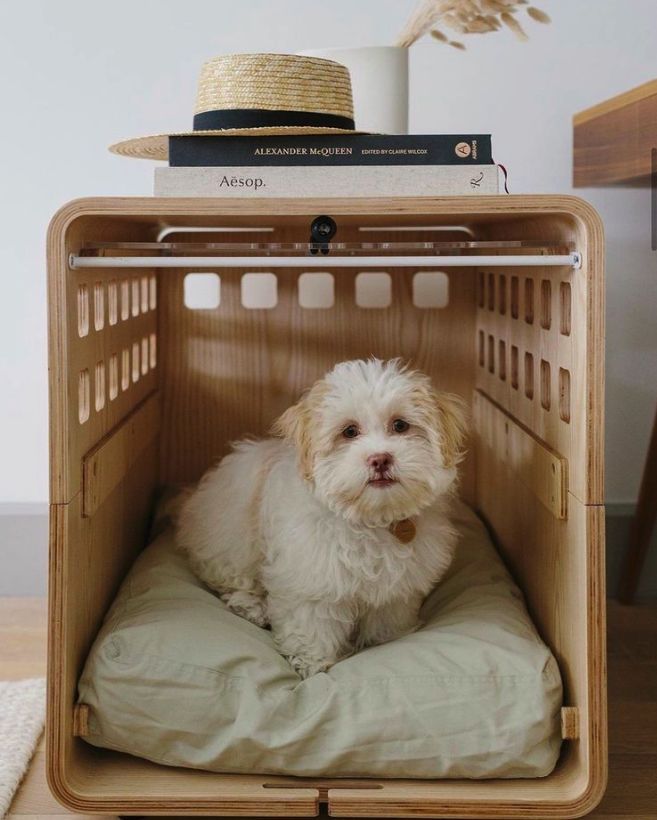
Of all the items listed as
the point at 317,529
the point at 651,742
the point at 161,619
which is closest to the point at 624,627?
the point at 651,742

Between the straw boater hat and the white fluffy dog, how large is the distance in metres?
0.34

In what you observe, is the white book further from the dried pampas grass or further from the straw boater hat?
the dried pampas grass

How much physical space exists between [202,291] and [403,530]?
0.86 m

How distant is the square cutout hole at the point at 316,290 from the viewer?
194 centimetres

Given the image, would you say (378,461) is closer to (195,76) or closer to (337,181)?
(337,181)

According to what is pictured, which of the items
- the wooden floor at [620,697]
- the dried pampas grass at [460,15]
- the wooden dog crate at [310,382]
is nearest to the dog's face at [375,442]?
the wooden dog crate at [310,382]

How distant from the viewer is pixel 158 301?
1.93 metres

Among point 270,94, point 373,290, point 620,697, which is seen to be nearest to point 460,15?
point 270,94

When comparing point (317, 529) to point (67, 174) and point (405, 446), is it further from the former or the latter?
point (67, 174)

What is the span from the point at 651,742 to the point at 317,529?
608 millimetres

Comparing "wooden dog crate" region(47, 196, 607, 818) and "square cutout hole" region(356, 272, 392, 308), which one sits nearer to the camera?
"wooden dog crate" region(47, 196, 607, 818)

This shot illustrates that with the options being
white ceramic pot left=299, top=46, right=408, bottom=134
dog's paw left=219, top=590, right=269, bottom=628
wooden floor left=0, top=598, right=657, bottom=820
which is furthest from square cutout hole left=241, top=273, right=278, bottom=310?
wooden floor left=0, top=598, right=657, bottom=820

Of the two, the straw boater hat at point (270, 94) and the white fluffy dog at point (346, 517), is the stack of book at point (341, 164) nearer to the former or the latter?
the straw boater hat at point (270, 94)

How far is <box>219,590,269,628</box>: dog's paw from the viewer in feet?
4.89
